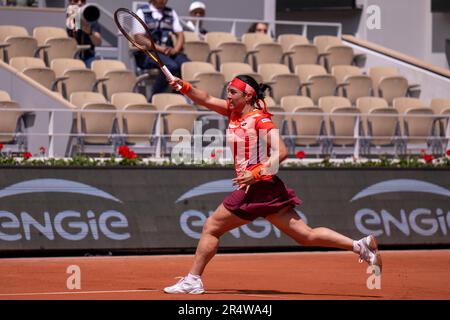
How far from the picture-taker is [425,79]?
74.0 feet

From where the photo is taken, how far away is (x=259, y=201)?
10617 millimetres

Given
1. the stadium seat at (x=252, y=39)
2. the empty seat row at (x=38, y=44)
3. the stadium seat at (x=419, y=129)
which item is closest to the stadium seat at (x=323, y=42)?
the stadium seat at (x=252, y=39)

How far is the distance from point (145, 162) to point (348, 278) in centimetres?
426

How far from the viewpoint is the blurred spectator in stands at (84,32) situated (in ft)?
65.7

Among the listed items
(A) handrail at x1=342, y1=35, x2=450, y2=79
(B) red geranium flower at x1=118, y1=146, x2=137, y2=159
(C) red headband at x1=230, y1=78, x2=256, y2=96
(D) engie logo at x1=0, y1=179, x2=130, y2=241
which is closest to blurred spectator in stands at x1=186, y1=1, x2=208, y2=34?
(A) handrail at x1=342, y1=35, x2=450, y2=79

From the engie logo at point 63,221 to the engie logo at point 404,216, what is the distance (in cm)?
371

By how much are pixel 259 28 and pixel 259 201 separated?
1272cm

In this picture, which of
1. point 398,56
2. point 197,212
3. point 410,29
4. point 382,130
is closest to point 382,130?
point 382,130

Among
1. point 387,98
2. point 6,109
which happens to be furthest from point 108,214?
point 387,98

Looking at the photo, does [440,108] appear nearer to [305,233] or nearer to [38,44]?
[38,44]

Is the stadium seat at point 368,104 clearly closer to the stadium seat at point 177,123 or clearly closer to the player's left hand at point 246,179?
the stadium seat at point 177,123

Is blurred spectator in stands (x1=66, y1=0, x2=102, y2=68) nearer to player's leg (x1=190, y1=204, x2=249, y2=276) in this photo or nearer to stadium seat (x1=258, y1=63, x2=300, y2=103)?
stadium seat (x1=258, y1=63, x2=300, y2=103)

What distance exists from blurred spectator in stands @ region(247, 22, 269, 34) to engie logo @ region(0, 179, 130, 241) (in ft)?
28.0
